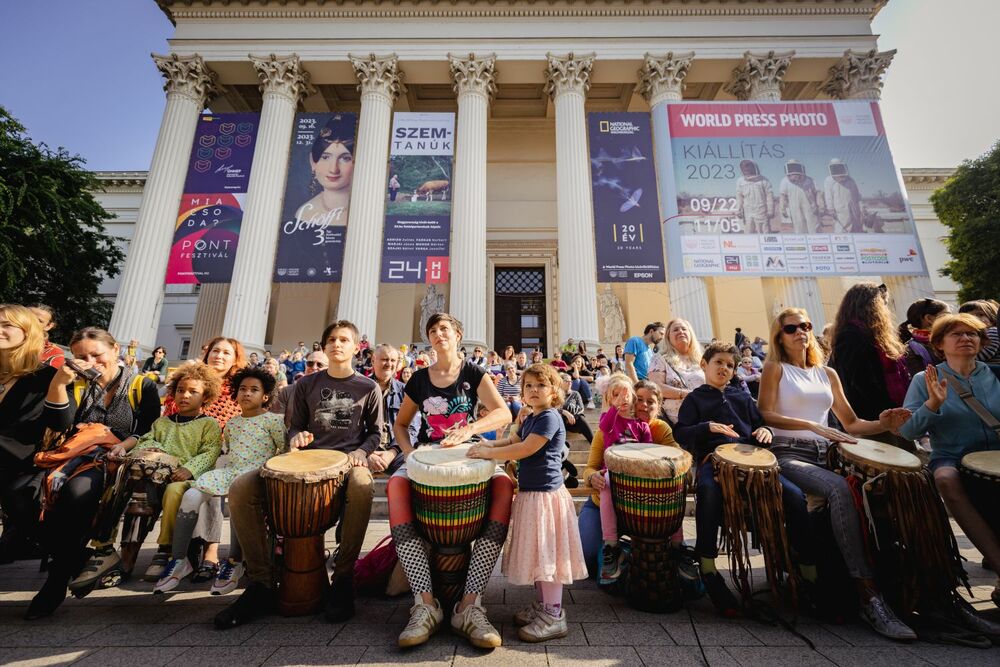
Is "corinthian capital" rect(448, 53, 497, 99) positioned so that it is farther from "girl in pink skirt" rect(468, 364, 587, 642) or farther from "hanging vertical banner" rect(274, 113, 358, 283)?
"girl in pink skirt" rect(468, 364, 587, 642)

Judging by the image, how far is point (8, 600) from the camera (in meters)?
2.59

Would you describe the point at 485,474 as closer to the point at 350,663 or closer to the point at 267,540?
the point at 350,663

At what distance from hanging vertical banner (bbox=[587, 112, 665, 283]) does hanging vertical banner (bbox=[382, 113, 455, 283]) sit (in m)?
4.44

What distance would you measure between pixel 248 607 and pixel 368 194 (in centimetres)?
1273

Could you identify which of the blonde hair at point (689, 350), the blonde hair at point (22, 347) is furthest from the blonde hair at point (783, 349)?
the blonde hair at point (22, 347)

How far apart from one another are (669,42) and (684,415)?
16.2 metres

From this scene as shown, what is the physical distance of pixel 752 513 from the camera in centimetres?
240

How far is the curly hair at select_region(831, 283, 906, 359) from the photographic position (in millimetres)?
A: 3076

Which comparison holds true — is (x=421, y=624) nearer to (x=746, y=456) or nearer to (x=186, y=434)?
(x=746, y=456)

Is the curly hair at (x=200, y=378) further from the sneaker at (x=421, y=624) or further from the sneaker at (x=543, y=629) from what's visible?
the sneaker at (x=543, y=629)

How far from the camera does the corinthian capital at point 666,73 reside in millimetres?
13953

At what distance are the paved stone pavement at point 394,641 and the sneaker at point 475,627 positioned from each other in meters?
0.05

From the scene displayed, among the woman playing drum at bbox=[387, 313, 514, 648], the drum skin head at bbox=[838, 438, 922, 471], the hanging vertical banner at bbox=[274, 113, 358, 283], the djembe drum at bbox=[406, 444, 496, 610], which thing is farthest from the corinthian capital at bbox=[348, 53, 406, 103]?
the drum skin head at bbox=[838, 438, 922, 471]

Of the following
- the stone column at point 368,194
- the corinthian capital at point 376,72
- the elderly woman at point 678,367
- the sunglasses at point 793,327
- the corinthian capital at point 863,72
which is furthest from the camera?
the corinthian capital at point 376,72
